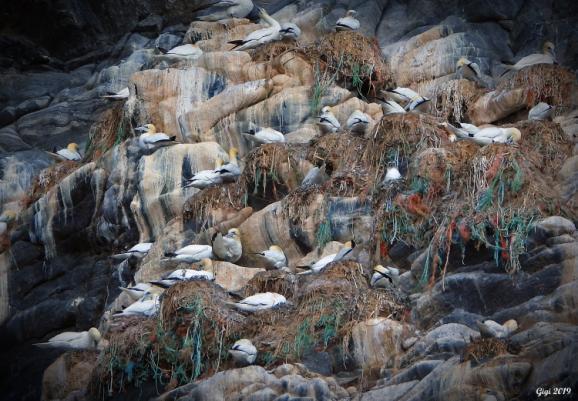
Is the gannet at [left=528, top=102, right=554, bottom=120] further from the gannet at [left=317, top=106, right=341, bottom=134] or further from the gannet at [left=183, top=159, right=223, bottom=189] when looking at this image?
the gannet at [left=183, top=159, right=223, bottom=189]

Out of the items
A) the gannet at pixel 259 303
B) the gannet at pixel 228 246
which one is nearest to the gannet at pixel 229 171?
the gannet at pixel 228 246

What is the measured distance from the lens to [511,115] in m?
18.1

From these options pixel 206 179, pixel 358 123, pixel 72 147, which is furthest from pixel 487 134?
pixel 72 147

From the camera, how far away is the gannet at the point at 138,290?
1631 cm

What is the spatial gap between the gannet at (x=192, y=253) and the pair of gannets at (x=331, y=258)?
5.07ft

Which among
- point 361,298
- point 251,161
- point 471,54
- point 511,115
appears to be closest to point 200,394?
point 361,298

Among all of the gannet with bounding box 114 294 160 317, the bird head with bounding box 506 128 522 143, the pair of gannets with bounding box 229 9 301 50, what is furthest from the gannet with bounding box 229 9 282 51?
the gannet with bounding box 114 294 160 317

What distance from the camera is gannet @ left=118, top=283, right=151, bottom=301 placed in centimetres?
1631

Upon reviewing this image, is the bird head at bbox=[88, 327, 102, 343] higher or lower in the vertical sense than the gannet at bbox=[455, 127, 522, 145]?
lower

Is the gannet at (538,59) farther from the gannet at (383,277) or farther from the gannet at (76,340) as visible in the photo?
the gannet at (76,340)

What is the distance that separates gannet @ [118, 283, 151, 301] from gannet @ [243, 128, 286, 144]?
9.42 ft

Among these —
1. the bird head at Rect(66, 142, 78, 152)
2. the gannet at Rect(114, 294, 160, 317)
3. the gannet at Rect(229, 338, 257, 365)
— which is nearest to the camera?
the gannet at Rect(229, 338, 257, 365)

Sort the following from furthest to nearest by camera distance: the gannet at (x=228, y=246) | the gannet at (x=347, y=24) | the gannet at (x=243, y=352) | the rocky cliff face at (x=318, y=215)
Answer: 1. the gannet at (x=347, y=24)
2. the gannet at (x=228, y=246)
3. the gannet at (x=243, y=352)
4. the rocky cliff face at (x=318, y=215)

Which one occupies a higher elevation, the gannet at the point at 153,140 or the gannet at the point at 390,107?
the gannet at the point at 390,107
